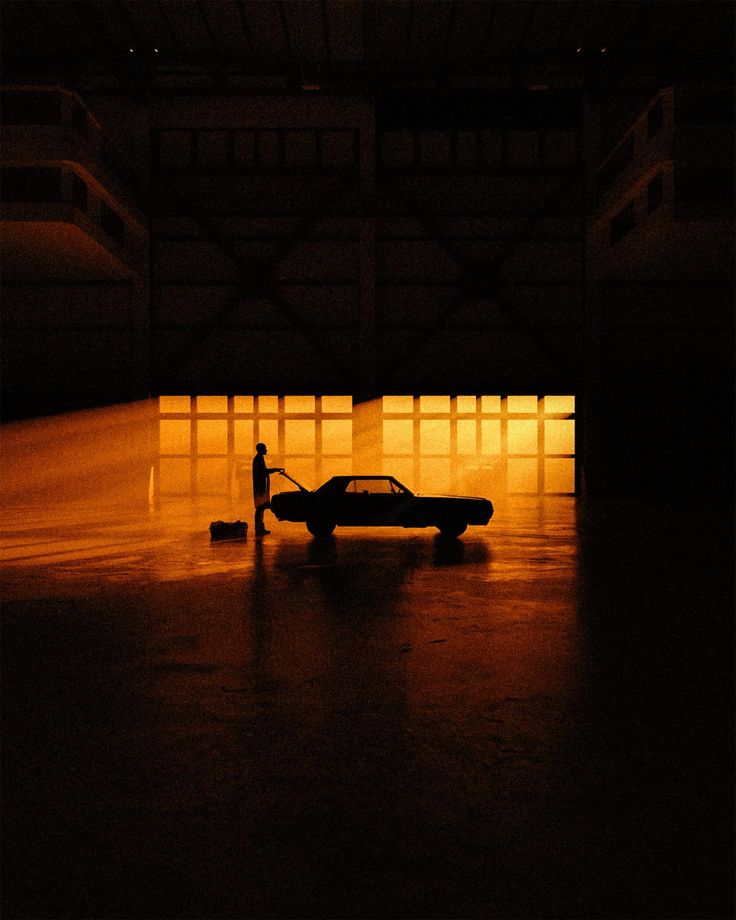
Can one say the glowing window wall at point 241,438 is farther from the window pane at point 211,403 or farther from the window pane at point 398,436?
the window pane at point 398,436

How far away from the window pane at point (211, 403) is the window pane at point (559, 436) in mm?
9521

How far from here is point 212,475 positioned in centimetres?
2162

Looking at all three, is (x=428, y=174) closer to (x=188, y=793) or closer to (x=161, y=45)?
(x=161, y=45)

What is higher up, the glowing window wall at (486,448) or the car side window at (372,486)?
the glowing window wall at (486,448)

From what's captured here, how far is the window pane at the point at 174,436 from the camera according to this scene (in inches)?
850

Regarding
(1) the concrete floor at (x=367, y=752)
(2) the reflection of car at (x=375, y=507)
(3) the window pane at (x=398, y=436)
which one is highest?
(3) the window pane at (x=398, y=436)

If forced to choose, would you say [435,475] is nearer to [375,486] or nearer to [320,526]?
[375,486]

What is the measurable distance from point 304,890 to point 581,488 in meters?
20.2

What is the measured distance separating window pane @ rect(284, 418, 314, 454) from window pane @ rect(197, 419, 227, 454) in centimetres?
188

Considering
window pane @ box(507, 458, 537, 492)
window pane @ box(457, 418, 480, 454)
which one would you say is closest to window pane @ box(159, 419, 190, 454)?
window pane @ box(457, 418, 480, 454)

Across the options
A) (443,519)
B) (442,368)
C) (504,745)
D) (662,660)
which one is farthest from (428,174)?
(504,745)

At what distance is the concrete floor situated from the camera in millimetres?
2400

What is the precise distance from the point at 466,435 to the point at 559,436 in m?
2.73

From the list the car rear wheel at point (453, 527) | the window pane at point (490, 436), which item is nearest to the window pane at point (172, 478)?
the window pane at point (490, 436)
